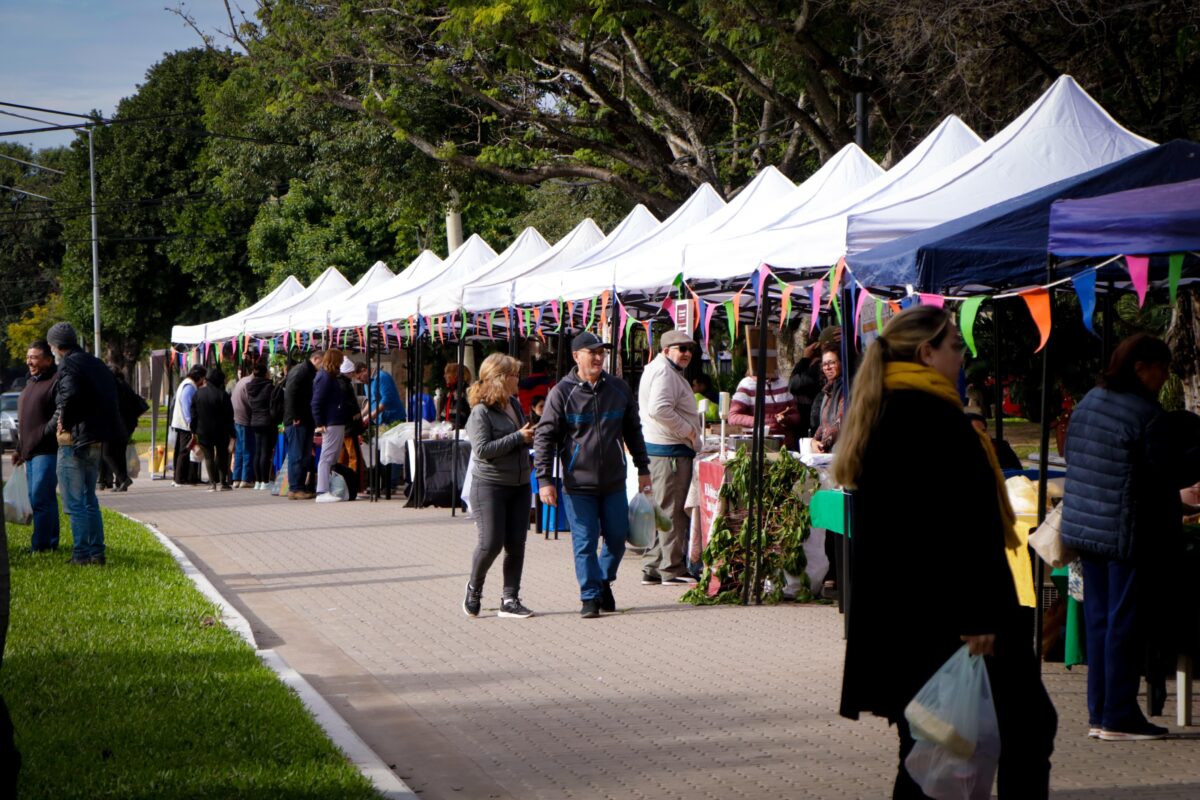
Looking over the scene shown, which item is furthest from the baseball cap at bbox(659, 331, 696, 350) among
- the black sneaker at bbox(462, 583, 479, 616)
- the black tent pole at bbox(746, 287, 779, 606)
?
the black sneaker at bbox(462, 583, 479, 616)

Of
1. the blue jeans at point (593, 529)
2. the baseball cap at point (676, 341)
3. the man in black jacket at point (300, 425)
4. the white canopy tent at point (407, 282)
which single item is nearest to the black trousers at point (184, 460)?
the man in black jacket at point (300, 425)

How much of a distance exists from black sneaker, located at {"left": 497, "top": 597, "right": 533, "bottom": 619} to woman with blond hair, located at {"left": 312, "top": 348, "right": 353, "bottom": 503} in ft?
36.0

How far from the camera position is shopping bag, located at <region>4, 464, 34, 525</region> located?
547 inches

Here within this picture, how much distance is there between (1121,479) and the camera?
254 inches

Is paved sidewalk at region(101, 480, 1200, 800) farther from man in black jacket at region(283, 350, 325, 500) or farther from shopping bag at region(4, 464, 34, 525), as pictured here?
man in black jacket at region(283, 350, 325, 500)

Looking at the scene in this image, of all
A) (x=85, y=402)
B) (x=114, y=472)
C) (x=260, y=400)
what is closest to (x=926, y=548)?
(x=85, y=402)

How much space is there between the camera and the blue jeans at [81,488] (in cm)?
1276

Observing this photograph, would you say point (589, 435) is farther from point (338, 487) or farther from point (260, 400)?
point (260, 400)

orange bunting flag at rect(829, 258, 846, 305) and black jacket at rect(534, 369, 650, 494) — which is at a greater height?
orange bunting flag at rect(829, 258, 846, 305)

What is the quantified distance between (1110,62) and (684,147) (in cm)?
810

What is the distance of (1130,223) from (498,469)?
192 inches

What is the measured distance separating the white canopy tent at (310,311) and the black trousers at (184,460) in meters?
2.24

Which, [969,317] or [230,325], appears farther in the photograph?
[230,325]

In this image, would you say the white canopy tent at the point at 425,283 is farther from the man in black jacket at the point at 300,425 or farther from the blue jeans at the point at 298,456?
the blue jeans at the point at 298,456
